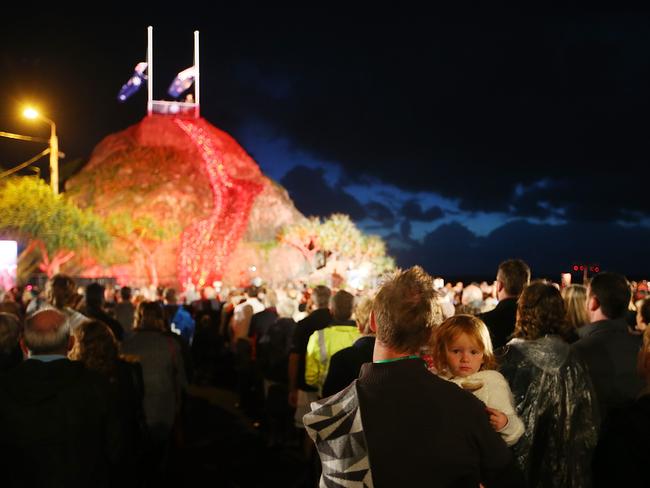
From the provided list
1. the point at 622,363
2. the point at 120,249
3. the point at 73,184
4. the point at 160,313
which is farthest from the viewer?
the point at 73,184

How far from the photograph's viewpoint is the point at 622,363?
4168 mm

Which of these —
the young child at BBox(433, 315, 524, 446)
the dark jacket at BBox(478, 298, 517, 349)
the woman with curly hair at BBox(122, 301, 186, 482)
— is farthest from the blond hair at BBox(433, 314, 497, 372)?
the woman with curly hair at BBox(122, 301, 186, 482)

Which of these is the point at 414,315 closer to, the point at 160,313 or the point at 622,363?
the point at 622,363

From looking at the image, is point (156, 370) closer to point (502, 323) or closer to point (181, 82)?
point (502, 323)

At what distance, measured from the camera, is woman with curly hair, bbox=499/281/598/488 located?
135 inches

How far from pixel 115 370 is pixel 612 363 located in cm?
348

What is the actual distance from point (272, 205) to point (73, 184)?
53.0 ft

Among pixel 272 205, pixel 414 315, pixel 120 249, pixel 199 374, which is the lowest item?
pixel 199 374

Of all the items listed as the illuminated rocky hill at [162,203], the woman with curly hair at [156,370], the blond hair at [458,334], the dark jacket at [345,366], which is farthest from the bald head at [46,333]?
the illuminated rocky hill at [162,203]

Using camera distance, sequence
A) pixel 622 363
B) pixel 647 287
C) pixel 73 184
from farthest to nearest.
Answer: pixel 73 184 → pixel 647 287 → pixel 622 363

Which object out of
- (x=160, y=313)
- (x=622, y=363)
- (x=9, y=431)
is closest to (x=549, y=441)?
(x=622, y=363)

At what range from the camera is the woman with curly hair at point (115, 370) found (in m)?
4.29

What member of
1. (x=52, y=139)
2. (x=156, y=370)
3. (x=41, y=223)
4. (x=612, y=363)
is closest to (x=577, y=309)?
(x=612, y=363)

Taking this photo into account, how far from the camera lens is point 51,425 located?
3.50 metres
